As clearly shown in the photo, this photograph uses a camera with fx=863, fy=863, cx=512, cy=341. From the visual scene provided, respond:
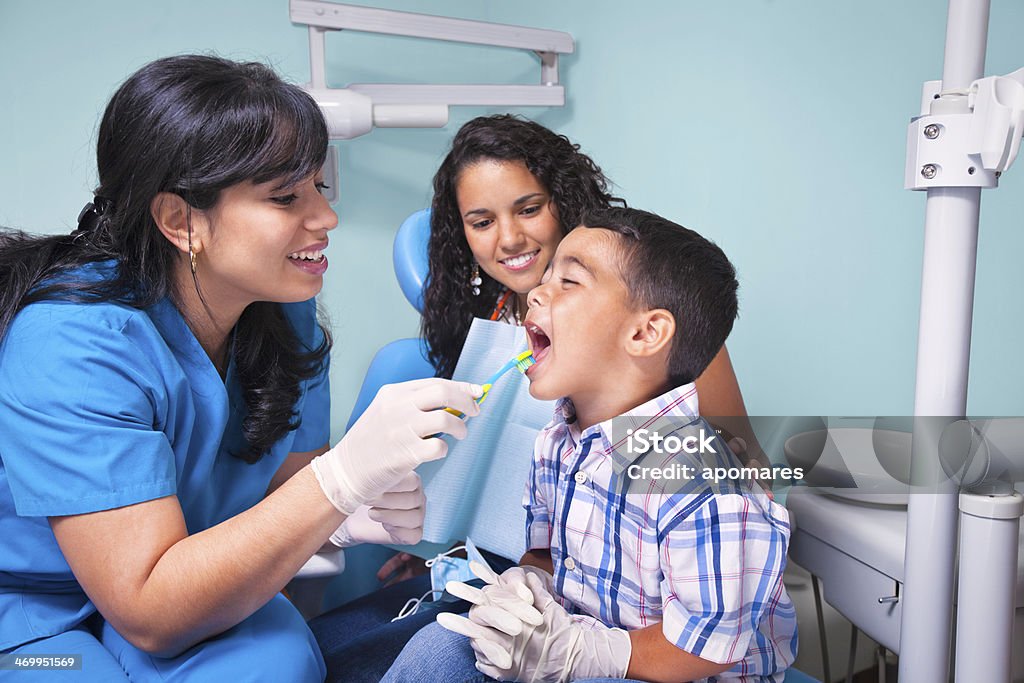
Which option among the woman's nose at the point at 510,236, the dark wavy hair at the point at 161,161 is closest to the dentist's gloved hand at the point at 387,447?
the dark wavy hair at the point at 161,161

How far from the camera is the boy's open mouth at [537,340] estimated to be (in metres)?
1.21

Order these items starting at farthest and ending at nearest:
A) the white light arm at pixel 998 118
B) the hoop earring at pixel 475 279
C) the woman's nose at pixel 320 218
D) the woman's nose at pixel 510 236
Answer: the hoop earring at pixel 475 279, the woman's nose at pixel 510 236, the woman's nose at pixel 320 218, the white light arm at pixel 998 118

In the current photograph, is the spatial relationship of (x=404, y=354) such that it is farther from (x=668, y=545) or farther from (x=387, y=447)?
(x=668, y=545)

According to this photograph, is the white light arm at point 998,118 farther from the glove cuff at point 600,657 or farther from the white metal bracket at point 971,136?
the glove cuff at point 600,657

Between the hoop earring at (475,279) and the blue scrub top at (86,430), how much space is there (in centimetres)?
58

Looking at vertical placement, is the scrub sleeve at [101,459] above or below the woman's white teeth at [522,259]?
below

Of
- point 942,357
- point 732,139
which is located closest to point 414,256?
point 732,139

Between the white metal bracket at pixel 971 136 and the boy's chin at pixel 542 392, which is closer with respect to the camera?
the white metal bracket at pixel 971 136

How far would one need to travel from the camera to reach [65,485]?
3.43 feet

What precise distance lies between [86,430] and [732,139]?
1382 mm

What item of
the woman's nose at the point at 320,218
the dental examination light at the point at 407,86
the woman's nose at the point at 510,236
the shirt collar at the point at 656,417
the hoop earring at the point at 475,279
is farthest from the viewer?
the dental examination light at the point at 407,86

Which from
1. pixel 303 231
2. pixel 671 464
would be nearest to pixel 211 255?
pixel 303 231

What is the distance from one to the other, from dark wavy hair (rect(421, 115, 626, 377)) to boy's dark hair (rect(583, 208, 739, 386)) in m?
0.39

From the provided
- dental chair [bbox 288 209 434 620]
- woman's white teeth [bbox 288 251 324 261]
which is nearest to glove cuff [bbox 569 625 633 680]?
woman's white teeth [bbox 288 251 324 261]
